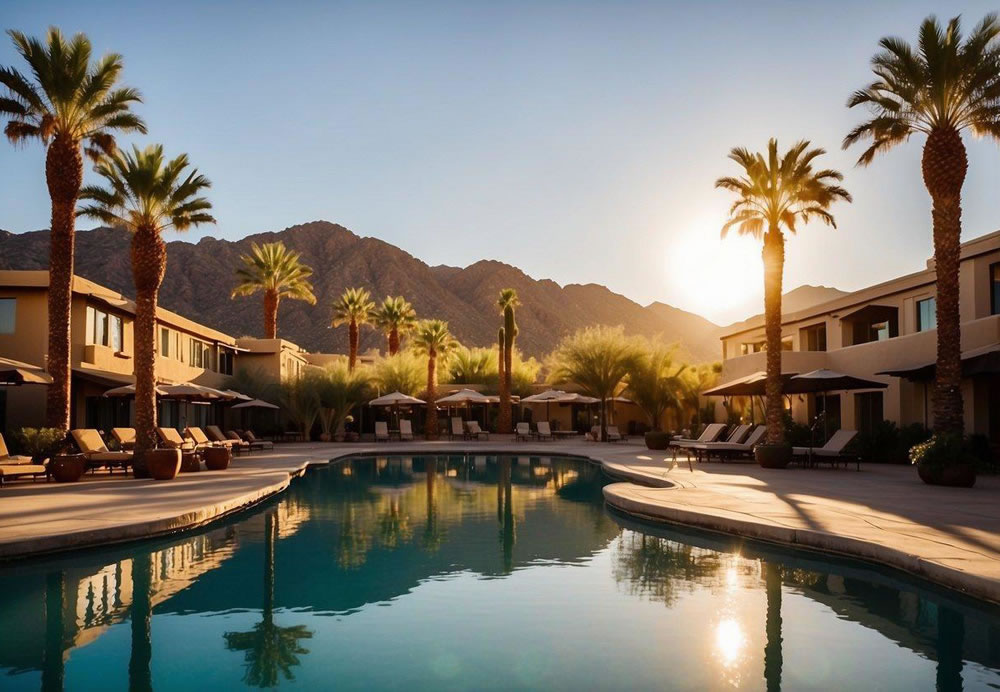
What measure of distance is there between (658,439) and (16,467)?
19807mm

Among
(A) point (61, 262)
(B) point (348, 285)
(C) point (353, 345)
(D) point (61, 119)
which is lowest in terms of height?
(C) point (353, 345)

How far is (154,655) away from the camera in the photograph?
19.9ft

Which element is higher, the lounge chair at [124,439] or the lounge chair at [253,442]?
the lounge chair at [124,439]

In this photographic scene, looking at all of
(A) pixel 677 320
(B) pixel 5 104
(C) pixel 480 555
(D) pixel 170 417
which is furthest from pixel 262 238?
(C) pixel 480 555

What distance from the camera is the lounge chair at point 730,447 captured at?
70.4 ft

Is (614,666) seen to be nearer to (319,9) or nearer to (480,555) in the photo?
(480,555)

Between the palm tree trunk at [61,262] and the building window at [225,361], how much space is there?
19591mm

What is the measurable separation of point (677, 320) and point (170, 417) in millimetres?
120778

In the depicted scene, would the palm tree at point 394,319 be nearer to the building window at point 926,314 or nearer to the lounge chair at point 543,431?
the lounge chair at point 543,431

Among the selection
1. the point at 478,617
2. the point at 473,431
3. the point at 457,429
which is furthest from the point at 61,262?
the point at 457,429

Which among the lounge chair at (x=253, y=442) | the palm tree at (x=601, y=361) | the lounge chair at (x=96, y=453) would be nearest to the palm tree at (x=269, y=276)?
the lounge chair at (x=253, y=442)

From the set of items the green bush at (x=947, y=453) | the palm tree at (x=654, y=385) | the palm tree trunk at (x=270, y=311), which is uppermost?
the palm tree trunk at (x=270, y=311)

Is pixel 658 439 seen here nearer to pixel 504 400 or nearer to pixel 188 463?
pixel 504 400

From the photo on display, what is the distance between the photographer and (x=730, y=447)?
21.4 metres
